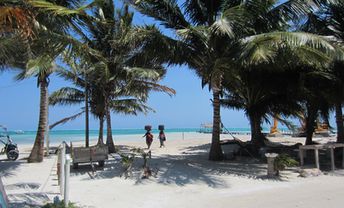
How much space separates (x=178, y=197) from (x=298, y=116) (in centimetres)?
1199

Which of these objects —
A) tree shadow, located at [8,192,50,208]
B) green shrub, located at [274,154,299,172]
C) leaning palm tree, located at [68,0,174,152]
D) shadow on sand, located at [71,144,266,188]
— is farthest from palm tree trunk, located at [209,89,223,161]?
tree shadow, located at [8,192,50,208]

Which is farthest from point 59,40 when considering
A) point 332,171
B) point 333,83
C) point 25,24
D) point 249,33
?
point 333,83

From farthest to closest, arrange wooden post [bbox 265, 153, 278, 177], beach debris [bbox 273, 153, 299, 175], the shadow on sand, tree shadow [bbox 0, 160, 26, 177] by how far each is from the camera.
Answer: tree shadow [bbox 0, 160, 26, 177] < beach debris [bbox 273, 153, 299, 175] < wooden post [bbox 265, 153, 278, 177] < the shadow on sand


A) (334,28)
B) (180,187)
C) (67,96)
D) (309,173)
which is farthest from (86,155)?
(334,28)

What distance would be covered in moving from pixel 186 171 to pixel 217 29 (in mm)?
4256

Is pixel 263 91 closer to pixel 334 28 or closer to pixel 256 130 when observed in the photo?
pixel 256 130

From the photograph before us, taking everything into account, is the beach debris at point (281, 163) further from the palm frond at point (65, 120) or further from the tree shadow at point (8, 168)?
the palm frond at point (65, 120)

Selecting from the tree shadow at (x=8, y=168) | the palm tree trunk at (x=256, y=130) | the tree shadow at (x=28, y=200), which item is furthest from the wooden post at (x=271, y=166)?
the tree shadow at (x=8, y=168)

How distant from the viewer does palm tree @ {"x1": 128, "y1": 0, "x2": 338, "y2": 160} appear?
11.5 metres

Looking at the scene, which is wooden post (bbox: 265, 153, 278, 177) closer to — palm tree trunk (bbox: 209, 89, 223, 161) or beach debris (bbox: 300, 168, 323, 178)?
beach debris (bbox: 300, 168, 323, 178)

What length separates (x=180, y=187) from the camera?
909cm

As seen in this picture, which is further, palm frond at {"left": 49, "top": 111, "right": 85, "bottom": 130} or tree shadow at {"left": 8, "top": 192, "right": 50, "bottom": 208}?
palm frond at {"left": 49, "top": 111, "right": 85, "bottom": 130}

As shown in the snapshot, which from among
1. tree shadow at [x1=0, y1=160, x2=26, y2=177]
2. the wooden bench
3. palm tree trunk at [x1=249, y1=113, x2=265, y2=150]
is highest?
palm tree trunk at [x1=249, y1=113, x2=265, y2=150]

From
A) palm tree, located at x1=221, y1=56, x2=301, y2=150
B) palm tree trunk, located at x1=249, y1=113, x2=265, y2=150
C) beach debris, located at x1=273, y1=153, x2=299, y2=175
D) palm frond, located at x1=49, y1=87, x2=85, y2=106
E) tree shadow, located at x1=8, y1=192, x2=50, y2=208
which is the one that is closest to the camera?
tree shadow, located at x1=8, y1=192, x2=50, y2=208
